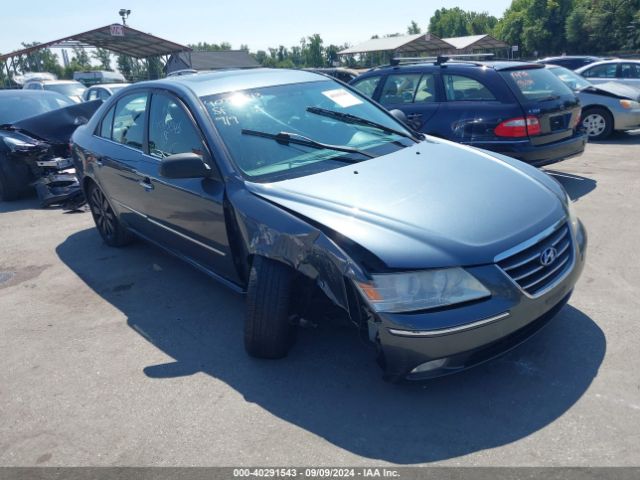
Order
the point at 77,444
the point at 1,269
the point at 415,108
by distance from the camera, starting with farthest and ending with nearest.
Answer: the point at 415,108, the point at 1,269, the point at 77,444

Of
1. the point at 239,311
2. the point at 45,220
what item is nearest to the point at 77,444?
the point at 239,311

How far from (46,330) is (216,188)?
1824 mm

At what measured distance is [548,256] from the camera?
9.13 feet

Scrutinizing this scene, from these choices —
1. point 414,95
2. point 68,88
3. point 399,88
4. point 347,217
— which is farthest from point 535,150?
point 68,88

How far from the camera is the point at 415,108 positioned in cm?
664

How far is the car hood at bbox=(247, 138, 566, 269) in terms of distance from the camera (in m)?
2.57

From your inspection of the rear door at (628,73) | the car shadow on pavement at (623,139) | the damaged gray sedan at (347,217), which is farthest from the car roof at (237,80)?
the rear door at (628,73)

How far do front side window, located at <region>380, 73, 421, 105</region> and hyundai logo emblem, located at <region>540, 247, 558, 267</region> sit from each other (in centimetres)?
433

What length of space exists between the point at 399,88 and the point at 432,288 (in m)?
5.01

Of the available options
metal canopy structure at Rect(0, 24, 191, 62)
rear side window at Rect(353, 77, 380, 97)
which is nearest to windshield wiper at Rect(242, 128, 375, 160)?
rear side window at Rect(353, 77, 380, 97)

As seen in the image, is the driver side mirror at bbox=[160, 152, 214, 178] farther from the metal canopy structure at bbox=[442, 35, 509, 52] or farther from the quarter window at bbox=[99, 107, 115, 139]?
the metal canopy structure at bbox=[442, 35, 509, 52]

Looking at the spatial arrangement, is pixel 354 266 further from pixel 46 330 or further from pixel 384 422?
pixel 46 330

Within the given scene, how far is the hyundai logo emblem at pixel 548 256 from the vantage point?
2.75 meters

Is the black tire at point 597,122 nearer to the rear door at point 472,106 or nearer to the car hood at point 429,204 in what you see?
the rear door at point 472,106
